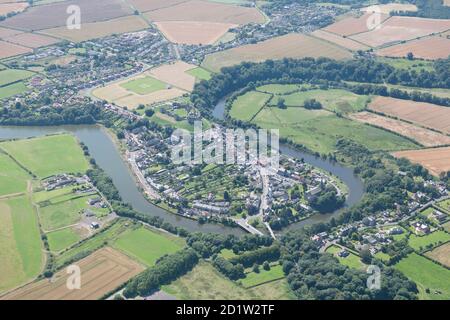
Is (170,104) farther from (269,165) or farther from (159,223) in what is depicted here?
(159,223)

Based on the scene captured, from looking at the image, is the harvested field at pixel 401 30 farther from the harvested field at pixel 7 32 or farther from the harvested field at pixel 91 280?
the harvested field at pixel 91 280

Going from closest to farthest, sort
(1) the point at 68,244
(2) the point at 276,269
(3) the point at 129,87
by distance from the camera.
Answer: (2) the point at 276,269 < (1) the point at 68,244 < (3) the point at 129,87

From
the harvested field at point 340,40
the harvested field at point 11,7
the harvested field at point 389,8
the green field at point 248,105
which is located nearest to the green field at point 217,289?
the green field at point 248,105

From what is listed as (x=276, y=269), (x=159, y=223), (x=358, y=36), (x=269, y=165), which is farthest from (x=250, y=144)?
(x=358, y=36)

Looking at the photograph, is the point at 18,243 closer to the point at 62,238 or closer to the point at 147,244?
the point at 62,238

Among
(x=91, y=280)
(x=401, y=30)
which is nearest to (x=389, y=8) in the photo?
(x=401, y=30)
